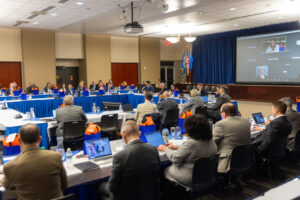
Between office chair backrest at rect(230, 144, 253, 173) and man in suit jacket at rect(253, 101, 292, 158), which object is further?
man in suit jacket at rect(253, 101, 292, 158)

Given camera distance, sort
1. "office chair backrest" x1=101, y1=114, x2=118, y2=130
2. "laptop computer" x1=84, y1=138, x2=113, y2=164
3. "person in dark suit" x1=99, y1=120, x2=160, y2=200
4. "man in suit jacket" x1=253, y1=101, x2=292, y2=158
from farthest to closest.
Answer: "office chair backrest" x1=101, y1=114, x2=118, y2=130 → "man in suit jacket" x1=253, y1=101, x2=292, y2=158 → "laptop computer" x1=84, y1=138, x2=113, y2=164 → "person in dark suit" x1=99, y1=120, x2=160, y2=200

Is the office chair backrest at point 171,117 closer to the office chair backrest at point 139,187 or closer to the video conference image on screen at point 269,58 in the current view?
the office chair backrest at point 139,187

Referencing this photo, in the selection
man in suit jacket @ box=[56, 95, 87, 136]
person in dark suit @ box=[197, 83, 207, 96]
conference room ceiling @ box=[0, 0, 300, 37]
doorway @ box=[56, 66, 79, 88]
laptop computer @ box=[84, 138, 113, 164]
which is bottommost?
laptop computer @ box=[84, 138, 113, 164]

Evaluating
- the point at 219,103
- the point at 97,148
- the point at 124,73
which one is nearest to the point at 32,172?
the point at 97,148

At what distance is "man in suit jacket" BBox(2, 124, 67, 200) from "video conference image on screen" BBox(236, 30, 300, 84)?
12367mm

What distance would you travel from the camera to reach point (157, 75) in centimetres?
1833

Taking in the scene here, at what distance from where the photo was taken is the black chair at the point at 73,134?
4.85m

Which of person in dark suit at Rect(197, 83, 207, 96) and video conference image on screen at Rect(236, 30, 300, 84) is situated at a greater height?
video conference image on screen at Rect(236, 30, 300, 84)

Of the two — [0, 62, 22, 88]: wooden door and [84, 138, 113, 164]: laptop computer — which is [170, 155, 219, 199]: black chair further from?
[0, 62, 22, 88]: wooden door

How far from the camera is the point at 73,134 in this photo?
4.93 m

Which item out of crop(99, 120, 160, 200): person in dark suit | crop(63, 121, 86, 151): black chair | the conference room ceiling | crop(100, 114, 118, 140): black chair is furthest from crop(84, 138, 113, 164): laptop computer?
the conference room ceiling

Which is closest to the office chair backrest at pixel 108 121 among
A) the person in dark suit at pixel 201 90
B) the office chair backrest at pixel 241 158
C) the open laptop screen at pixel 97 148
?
the open laptop screen at pixel 97 148

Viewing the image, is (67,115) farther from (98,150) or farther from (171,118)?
(171,118)

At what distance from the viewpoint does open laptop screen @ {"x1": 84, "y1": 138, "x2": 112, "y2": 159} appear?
3096 millimetres
